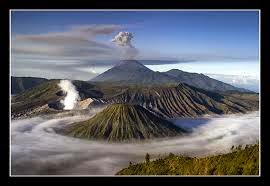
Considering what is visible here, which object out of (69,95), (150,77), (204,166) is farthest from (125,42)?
(204,166)

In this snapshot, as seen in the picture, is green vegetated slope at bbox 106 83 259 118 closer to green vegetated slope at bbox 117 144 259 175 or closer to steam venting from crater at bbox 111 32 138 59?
steam venting from crater at bbox 111 32 138 59

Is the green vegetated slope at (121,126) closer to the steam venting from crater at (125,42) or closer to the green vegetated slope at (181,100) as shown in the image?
the green vegetated slope at (181,100)

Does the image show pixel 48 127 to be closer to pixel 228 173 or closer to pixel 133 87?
pixel 133 87

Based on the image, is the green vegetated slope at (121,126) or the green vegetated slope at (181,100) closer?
the green vegetated slope at (121,126)

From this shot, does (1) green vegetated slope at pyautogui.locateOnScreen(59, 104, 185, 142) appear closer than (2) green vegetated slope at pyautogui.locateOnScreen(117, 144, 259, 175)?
No

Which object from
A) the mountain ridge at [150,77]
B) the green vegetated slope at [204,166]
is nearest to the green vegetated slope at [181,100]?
the mountain ridge at [150,77]

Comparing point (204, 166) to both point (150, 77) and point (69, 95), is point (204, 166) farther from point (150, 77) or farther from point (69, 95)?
point (69, 95)

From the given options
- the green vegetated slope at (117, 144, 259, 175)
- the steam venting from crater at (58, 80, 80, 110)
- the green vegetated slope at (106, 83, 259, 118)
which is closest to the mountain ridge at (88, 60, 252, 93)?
the green vegetated slope at (106, 83, 259, 118)
